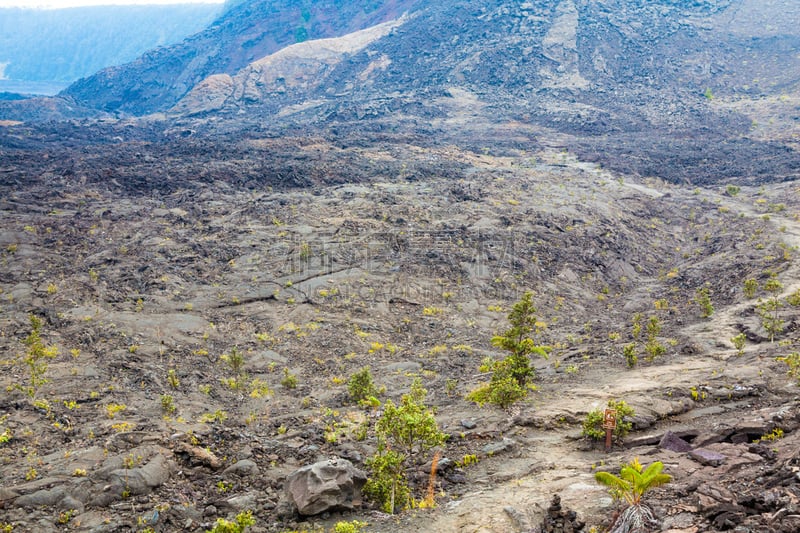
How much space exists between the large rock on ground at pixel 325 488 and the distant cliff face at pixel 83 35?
142 m

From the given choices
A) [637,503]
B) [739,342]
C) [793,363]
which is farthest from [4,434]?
[739,342]

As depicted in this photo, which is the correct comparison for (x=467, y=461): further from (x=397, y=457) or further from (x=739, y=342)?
(x=739, y=342)

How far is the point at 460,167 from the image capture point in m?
33.5

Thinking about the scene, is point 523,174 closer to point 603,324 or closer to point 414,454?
point 603,324

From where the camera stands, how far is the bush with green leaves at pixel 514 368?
10.5 meters

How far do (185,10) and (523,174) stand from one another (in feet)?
498

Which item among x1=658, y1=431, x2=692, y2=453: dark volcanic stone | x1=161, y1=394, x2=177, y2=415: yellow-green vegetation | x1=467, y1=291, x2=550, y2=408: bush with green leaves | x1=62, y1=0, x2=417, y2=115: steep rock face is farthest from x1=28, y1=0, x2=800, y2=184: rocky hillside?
x1=161, y1=394, x2=177, y2=415: yellow-green vegetation

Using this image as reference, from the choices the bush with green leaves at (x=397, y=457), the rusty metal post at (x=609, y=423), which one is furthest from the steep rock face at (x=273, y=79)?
the rusty metal post at (x=609, y=423)

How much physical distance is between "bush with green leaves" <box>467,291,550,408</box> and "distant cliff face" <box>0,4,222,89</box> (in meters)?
140

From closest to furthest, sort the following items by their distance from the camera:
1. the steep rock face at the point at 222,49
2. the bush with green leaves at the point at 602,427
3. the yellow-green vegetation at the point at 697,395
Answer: the bush with green leaves at the point at 602,427, the yellow-green vegetation at the point at 697,395, the steep rock face at the point at 222,49

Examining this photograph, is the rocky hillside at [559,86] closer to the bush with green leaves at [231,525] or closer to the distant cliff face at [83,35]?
the bush with green leaves at [231,525]

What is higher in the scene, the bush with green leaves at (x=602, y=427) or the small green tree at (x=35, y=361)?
the small green tree at (x=35, y=361)

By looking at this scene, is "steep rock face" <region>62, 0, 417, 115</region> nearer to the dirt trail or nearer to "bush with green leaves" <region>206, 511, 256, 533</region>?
the dirt trail

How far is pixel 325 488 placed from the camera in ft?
23.4
